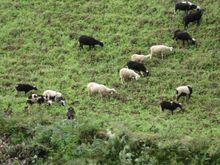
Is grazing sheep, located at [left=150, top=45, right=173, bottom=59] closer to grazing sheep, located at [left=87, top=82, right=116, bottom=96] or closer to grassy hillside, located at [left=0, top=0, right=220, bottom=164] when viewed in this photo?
grassy hillside, located at [left=0, top=0, right=220, bottom=164]

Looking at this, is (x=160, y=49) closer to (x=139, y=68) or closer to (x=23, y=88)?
(x=139, y=68)

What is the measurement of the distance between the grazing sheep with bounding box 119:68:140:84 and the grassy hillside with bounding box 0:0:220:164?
0.94 ft

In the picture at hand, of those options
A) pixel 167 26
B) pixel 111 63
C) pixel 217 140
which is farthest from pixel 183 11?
pixel 217 140

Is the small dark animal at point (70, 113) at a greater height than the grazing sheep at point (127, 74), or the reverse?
the grazing sheep at point (127, 74)

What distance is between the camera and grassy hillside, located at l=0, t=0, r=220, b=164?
12750mm

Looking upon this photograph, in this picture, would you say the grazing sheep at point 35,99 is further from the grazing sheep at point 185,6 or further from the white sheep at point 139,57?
the grazing sheep at point 185,6

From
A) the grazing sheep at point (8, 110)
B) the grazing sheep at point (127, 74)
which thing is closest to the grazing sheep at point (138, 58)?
the grazing sheep at point (127, 74)

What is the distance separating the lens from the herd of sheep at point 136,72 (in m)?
17.4

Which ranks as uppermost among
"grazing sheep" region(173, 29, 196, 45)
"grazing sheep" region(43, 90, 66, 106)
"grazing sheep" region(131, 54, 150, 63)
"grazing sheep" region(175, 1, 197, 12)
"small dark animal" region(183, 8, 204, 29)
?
"grazing sheep" region(175, 1, 197, 12)

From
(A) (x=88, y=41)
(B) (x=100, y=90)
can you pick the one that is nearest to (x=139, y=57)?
(A) (x=88, y=41)

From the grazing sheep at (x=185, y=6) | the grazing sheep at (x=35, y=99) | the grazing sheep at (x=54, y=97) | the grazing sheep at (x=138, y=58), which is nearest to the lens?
the grazing sheep at (x=35, y=99)

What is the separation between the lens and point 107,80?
1961 cm

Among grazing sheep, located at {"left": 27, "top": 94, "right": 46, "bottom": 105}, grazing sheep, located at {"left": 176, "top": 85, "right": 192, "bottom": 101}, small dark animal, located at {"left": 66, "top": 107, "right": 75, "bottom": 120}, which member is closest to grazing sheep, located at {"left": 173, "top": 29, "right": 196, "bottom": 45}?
grazing sheep, located at {"left": 176, "top": 85, "right": 192, "bottom": 101}

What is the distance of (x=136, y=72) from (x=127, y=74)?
77 centimetres
